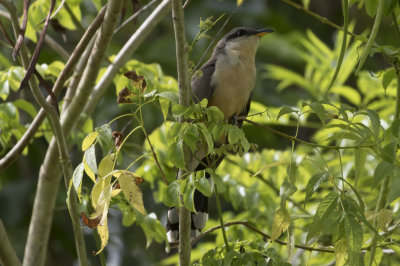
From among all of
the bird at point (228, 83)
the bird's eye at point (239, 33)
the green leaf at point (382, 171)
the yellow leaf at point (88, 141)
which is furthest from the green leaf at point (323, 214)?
the bird's eye at point (239, 33)

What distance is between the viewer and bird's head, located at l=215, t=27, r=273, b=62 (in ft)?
11.1

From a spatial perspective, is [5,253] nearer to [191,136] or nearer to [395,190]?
[191,136]

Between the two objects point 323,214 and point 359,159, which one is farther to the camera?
point 359,159

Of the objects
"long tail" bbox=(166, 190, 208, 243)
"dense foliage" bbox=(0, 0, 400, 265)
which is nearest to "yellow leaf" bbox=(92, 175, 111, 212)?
"dense foliage" bbox=(0, 0, 400, 265)

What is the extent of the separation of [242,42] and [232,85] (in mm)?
394

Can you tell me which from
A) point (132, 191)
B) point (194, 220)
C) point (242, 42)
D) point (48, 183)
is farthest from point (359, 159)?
point (242, 42)

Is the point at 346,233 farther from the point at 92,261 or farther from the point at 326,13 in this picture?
the point at 326,13

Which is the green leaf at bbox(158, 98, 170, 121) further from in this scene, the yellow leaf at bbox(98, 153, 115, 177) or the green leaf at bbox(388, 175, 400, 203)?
the green leaf at bbox(388, 175, 400, 203)

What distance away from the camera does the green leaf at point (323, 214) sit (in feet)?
5.09

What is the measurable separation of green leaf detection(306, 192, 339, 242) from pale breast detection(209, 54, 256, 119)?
1.57 m

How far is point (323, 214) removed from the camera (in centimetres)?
156

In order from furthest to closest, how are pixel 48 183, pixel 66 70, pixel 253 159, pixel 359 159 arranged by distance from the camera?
1. pixel 253 159
2. pixel 48 183
3. pixel 66 70
4. pixel 359 159

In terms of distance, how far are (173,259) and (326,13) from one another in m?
5.10

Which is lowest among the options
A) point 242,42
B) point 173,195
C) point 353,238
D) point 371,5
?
point 242,42
